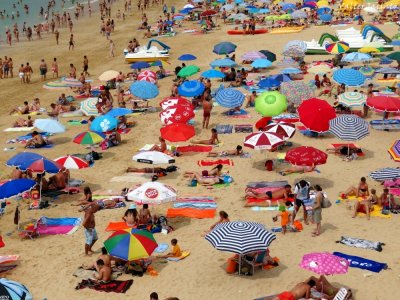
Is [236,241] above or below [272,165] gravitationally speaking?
above

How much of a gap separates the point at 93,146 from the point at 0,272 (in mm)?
9045

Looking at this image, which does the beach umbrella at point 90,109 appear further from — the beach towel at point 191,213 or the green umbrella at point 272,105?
the beach towel at point 191,213

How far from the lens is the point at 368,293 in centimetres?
1095

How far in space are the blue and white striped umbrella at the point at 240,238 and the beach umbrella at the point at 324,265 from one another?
112 centimetres

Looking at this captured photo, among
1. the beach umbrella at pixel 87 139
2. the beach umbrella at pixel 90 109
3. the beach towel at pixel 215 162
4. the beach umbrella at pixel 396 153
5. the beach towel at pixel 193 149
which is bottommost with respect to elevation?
the beach umbrella at pixel 90 109

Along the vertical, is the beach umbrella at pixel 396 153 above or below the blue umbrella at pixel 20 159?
above

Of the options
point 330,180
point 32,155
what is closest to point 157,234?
point 32,155

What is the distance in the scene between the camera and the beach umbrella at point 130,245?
11.6m

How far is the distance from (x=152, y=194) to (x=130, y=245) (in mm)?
2566

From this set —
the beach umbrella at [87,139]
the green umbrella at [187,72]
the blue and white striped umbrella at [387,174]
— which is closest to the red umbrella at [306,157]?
the blue and white striped umbrella at [387,174]

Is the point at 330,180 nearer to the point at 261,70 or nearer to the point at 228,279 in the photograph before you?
the point at 228,279

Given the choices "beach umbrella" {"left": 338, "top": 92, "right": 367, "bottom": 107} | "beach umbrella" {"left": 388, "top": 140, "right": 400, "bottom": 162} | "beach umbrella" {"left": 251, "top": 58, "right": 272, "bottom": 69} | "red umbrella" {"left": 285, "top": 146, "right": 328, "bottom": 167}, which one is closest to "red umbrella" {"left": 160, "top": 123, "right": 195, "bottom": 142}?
"red umbrella" {"left": 285, "top": 146, "right": 328, "bottom": 167}

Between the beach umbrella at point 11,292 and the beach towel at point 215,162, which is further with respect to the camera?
the beach towel at point 215,162

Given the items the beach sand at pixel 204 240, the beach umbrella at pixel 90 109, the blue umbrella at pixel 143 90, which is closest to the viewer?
the beach sand at pixel 204 240
